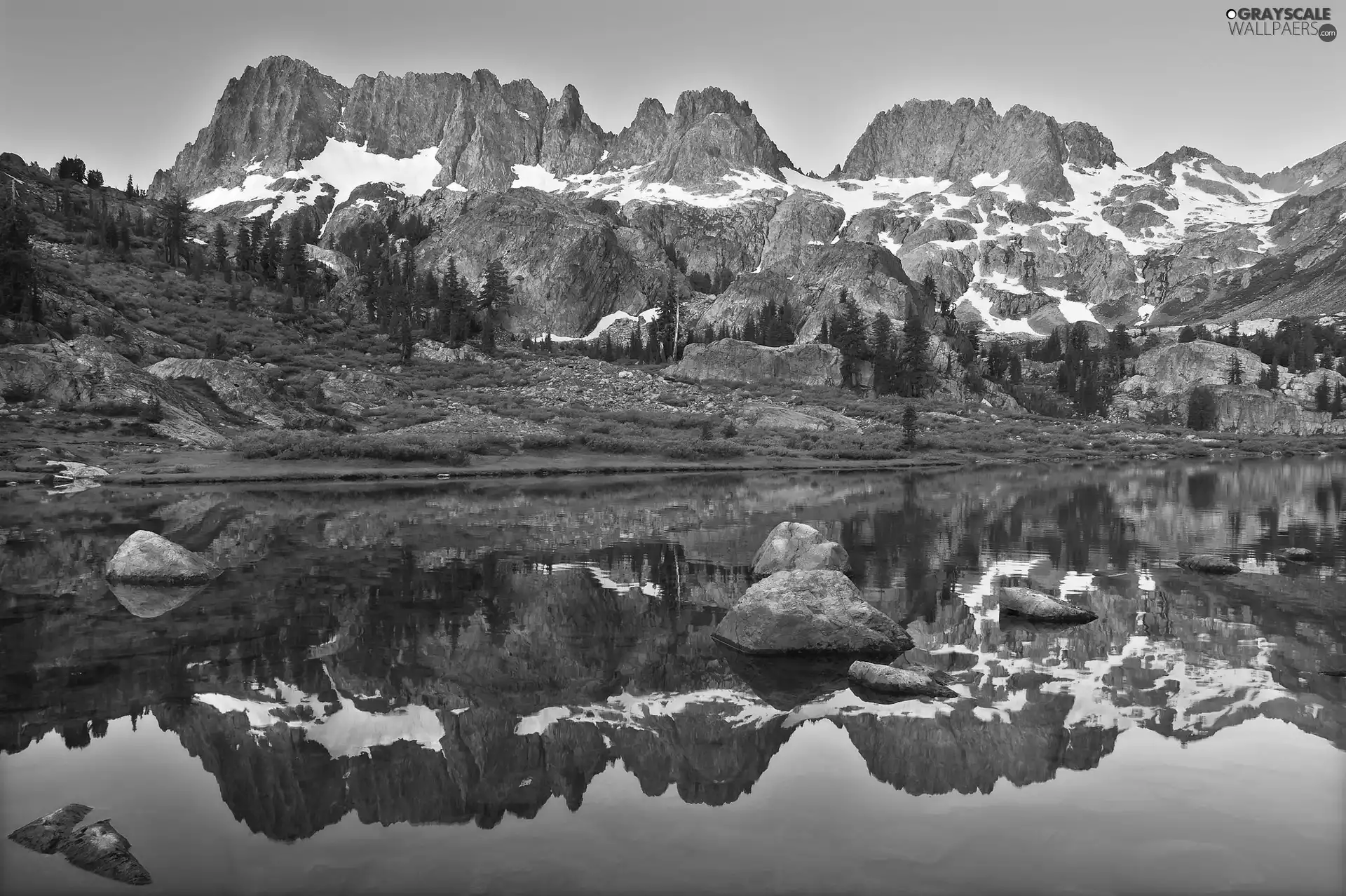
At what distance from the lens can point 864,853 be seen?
8.66 metres

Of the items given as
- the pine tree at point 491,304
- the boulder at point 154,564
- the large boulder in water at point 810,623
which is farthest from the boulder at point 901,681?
the pine tree at point 491,304

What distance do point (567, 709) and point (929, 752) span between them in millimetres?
5384

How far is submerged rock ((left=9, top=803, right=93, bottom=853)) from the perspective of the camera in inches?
338

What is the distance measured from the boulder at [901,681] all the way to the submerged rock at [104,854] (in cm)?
1038

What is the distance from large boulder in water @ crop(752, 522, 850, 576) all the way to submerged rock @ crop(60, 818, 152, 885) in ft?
56.2

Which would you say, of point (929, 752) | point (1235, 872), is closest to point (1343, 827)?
point (1235, 872)

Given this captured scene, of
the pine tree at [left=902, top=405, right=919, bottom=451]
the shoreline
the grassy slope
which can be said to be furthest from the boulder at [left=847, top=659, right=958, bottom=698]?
the pine tree at [left=902, top=405, right=919, bottom=451]

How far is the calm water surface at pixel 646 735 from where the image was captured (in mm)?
8516

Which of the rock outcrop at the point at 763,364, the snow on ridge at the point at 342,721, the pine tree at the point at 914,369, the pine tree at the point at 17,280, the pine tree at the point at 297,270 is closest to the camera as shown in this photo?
the snow on ridge at the point at 342,721

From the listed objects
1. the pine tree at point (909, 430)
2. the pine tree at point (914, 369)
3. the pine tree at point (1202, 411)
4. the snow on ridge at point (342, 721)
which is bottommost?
the snow on ridge at point (342, 721)

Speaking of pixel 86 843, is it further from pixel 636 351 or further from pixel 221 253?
pixel 636 351

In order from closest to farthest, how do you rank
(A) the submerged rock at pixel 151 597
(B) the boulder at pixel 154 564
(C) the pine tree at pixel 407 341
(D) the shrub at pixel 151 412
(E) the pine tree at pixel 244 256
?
1. (A) the submerged rock at pixel 151 597
2. (B) the boulder at pixel 154 564
3. (D) the shrub at pixel 151 412
4. (C) the pine tree at pixel 407 341
5. (E) the pine tree at pixel 244 256

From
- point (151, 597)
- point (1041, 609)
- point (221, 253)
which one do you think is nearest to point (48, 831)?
point (151, 597)

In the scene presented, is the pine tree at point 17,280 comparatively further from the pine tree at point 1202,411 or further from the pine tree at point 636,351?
the pine tree at point 1202,411
